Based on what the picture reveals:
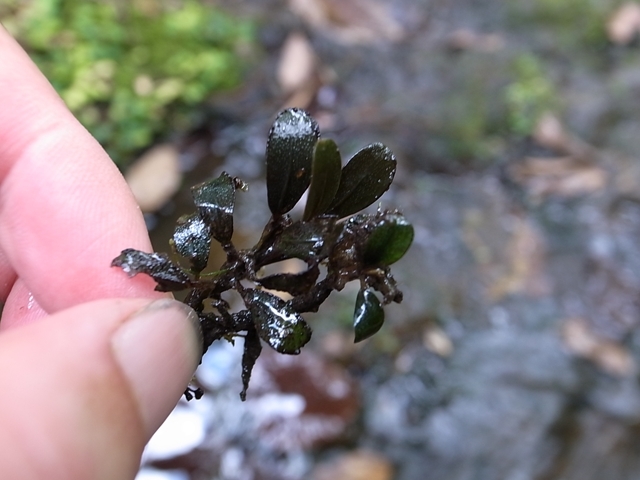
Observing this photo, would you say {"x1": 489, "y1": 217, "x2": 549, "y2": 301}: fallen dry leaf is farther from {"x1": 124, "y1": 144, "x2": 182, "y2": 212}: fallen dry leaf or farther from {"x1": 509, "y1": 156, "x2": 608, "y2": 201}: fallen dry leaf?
{"x1": 124, "y1": 144, "x2": 182, "y2": 212}: fallen dry leaf

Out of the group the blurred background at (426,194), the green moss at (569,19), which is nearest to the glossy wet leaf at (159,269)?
the blurred background at (426,194)

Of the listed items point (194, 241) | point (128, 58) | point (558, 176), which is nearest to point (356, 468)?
point (194, 241)

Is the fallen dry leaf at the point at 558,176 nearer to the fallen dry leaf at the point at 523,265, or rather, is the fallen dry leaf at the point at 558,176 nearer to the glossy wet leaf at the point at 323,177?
the fallen dry leaf at the point at 523,265

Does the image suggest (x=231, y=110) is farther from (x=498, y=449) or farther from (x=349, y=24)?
(x=498, y=449)

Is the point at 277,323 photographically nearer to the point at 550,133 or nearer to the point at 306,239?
the point at 306,239

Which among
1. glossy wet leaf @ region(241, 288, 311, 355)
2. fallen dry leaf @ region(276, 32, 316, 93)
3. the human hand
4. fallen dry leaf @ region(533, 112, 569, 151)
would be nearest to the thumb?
the human hand

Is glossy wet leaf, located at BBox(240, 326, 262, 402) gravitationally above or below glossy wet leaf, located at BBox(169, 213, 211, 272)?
below

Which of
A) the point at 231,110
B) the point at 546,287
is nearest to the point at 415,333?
the point at 546,287
